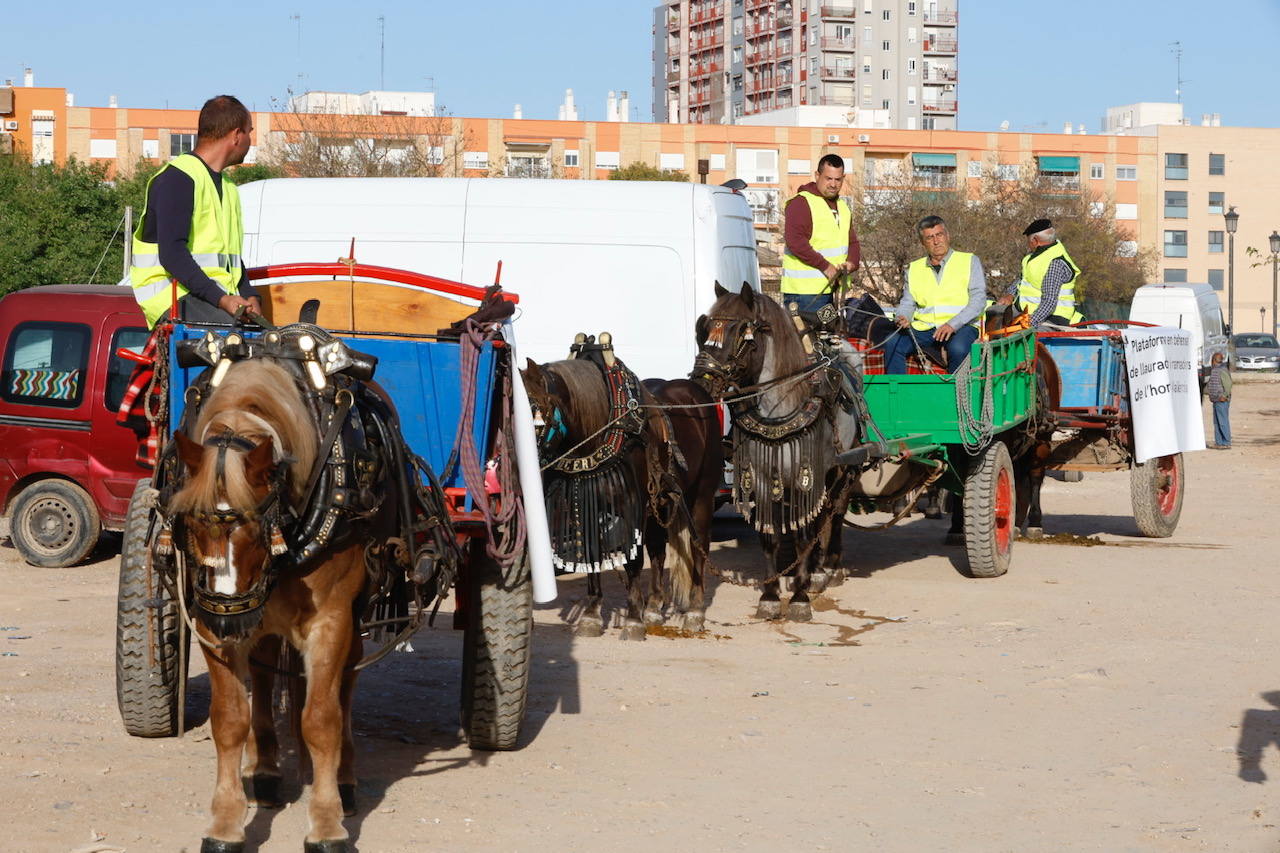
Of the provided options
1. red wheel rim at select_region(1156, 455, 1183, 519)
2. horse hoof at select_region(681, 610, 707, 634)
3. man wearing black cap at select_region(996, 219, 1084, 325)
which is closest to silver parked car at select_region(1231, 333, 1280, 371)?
red wheel rim at select_region(1156, 455, 1183, 519)

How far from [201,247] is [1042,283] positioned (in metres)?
9.96

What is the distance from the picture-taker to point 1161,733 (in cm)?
776

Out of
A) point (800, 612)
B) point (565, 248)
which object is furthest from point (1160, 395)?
point (565, 248)

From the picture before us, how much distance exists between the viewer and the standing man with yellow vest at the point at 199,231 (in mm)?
6668

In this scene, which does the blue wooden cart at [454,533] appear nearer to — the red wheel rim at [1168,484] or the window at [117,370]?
the window at [117,370]

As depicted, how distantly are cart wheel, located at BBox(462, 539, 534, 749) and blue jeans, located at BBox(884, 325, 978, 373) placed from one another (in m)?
6.29

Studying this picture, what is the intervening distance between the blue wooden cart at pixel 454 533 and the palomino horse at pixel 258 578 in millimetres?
917

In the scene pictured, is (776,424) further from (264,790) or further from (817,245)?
(264,790)

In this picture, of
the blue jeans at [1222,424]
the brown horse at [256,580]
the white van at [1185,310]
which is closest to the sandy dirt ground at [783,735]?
the brown horse at [256,580]

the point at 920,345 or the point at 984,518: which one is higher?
the point at 920,345

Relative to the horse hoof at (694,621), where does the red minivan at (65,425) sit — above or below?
above

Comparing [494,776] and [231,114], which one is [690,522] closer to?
[494,776]

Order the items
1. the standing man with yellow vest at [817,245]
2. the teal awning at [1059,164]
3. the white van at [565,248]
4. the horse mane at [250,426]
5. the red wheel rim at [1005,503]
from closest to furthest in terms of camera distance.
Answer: the horse mane at [250,426], the white van at [565,248], the standing man with yellow vest at [817,245], the red wheel rim at [1005,503], the teal awning at [1059,164]

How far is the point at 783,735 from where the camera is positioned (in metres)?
7.72
